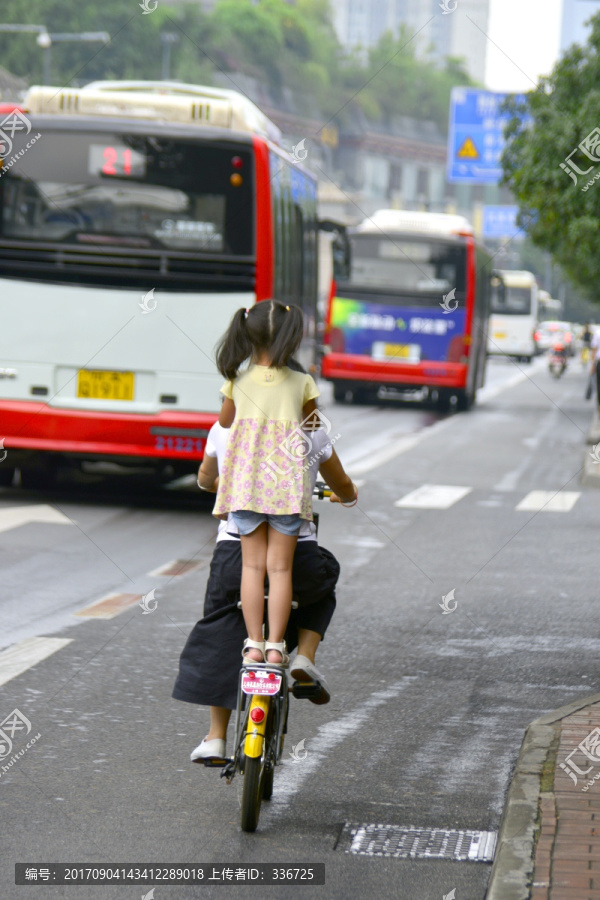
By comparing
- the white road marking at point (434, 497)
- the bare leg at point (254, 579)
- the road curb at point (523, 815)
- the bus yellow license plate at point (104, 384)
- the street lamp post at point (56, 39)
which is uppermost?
the street lamp post at point (56, 39)

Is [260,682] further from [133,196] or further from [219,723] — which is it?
[133,196]

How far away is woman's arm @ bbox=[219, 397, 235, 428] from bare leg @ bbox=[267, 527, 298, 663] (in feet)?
1.21

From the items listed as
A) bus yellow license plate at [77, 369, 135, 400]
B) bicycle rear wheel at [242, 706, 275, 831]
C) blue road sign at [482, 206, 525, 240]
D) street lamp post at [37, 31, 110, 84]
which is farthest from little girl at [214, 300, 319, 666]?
blue road sign at [482, 206, 525, 240]

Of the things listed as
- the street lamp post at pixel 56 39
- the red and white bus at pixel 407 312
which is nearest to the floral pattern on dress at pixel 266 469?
the street lamp post at pixel 56 39

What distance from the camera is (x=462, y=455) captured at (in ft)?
62.8

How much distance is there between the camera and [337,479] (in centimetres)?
495

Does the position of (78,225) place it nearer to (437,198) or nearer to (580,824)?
(580,824)

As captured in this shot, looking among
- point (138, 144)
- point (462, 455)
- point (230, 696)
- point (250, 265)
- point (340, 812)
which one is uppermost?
point (138, 144)

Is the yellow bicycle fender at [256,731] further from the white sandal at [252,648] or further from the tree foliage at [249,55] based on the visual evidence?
the tree foliage at [249,55]

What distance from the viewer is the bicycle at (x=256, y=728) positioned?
Answer: 444cm

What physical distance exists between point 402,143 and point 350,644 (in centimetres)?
12399

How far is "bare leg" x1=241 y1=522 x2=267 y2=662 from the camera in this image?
15.3ft

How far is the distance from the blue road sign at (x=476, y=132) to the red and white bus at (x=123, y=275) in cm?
2445

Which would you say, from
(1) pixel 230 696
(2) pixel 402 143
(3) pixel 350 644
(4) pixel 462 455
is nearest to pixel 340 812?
(1) pixel 230 696
